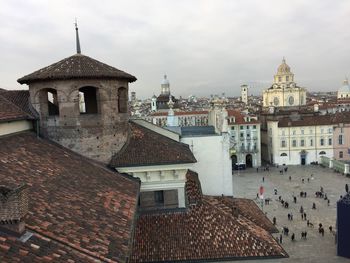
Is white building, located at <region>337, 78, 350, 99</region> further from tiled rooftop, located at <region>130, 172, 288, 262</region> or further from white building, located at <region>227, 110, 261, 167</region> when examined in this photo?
tiled rooftop, located at <region>130, 172, 288, 262</region>

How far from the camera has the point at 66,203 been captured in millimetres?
8750

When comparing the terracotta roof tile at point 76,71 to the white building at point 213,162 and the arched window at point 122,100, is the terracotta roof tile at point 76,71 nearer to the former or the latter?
the arched window at point 122,100

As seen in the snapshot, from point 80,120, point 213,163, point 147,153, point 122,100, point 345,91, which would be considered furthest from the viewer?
point 345,91

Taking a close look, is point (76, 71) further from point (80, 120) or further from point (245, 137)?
point (245, 137)

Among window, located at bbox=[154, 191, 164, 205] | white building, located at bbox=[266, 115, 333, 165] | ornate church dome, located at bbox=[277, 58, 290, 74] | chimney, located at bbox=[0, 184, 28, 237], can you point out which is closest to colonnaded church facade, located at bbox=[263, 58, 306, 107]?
ornate church dome, located at bbox=[277, 58, 290, 74]

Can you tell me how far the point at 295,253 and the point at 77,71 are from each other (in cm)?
2328

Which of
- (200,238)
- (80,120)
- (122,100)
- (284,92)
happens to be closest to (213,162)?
(122,100)

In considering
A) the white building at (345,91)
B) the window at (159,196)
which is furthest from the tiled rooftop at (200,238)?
the white building at (345,91)

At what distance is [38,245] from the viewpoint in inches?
250

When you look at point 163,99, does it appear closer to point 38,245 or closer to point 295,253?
point 295,253

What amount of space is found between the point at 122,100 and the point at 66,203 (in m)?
7.97

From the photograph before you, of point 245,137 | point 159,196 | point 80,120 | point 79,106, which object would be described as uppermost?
point 79,106

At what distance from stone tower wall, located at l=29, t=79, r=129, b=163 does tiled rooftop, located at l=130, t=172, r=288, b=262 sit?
3.33m

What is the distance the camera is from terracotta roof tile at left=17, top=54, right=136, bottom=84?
14164 mm
